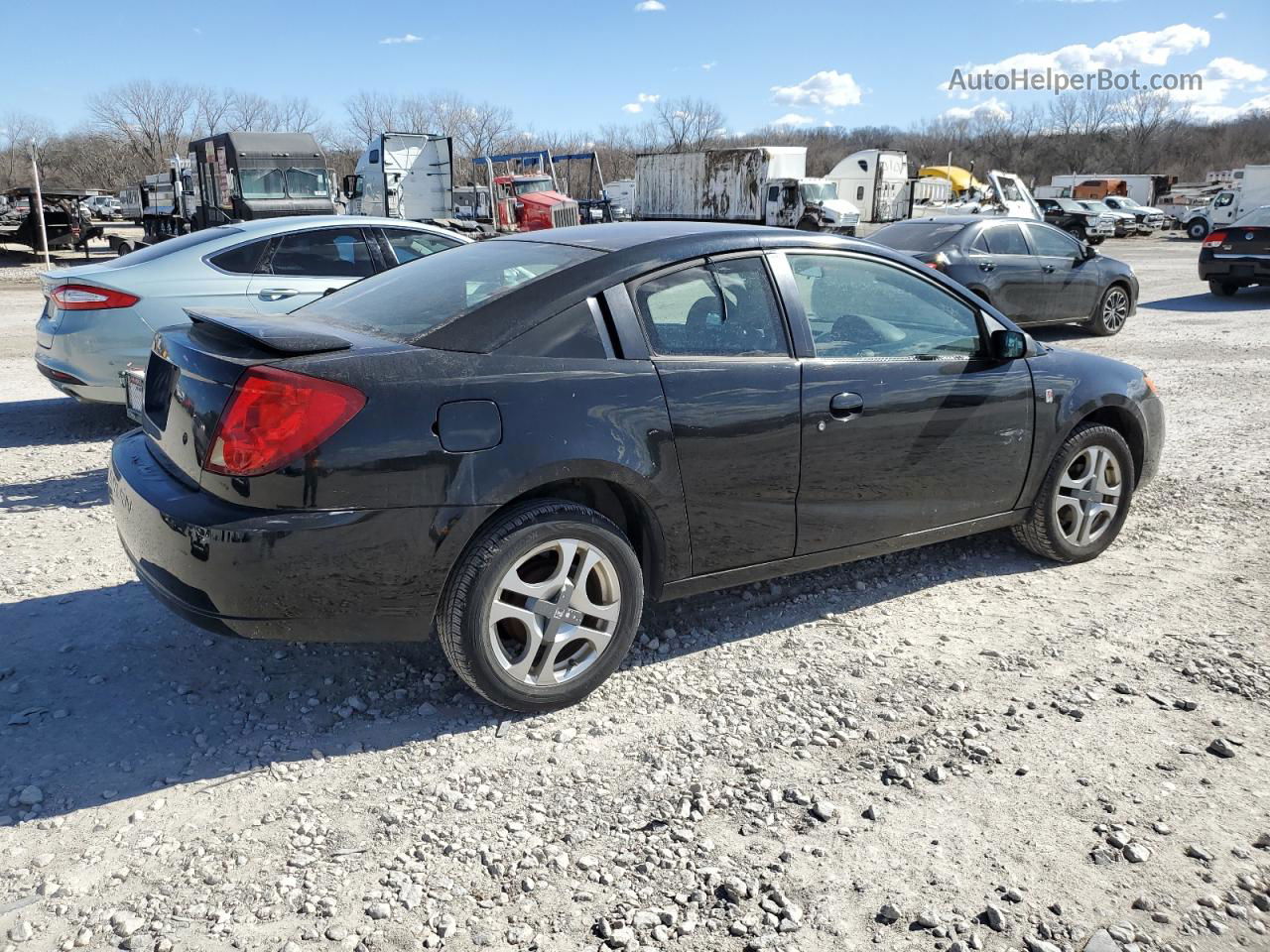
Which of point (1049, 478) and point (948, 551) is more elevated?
point (1049, 478)

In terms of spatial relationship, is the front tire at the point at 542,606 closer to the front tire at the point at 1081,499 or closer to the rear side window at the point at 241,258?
the front tire at the point at 1081,499

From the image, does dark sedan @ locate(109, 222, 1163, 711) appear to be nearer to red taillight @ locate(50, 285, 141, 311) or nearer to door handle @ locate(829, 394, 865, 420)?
door handle @ locate(829, 394, 865, 420)

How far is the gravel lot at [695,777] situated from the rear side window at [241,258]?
296 centimetres

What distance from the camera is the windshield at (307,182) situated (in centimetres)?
2394

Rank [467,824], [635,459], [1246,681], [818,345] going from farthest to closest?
[818,345] < [1246,681] < [635,459] < [467,824]

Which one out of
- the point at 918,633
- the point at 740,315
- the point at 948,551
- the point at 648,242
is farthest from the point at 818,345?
the point at 948,551

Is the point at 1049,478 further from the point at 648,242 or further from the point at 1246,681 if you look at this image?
the point at 648,242

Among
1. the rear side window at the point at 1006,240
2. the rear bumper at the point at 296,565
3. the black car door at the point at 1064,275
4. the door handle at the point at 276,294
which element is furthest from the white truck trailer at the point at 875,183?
the rear bumper at the point at 296,565

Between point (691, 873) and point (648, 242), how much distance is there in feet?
7.24

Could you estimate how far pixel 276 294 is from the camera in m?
7.07

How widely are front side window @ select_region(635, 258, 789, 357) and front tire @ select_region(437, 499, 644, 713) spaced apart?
756 mm

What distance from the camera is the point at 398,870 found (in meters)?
2.55

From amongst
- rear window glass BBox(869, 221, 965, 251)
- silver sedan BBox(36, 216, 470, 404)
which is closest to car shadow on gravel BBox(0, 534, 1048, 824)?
silver sedan BBox(36, 216, 470, 404)

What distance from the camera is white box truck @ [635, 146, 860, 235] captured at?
114 ft
